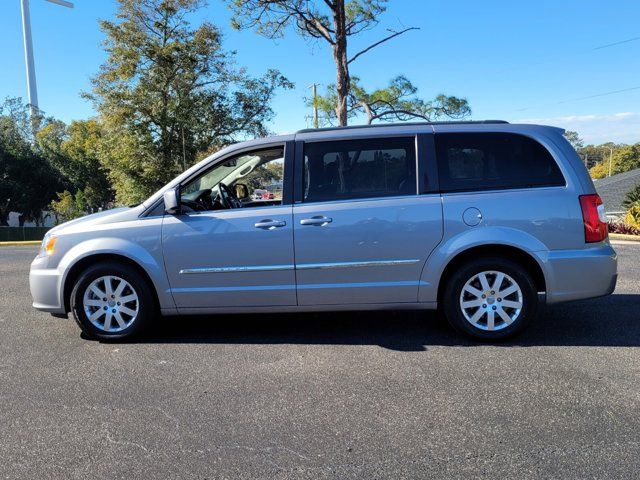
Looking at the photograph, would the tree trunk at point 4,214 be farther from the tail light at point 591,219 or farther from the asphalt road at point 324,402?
the tail light at point 591,219

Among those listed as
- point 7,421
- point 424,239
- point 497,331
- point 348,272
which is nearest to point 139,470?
point 7,421

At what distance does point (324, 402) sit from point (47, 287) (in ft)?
9.64

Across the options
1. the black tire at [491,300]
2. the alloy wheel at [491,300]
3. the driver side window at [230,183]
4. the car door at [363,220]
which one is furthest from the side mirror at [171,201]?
the alloy wheel at [491,300]

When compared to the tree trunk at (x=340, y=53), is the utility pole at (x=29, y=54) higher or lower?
higher

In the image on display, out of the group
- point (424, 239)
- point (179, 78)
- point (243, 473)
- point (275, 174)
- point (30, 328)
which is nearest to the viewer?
point (243, 473)

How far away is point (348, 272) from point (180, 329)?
75.2 inches

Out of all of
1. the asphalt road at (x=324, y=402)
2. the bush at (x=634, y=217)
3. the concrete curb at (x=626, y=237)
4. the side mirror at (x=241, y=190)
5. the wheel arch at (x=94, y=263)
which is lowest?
the asphalt road at (x=324, y=402)

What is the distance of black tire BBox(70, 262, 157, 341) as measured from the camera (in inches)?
187

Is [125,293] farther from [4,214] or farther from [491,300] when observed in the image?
[4,214]

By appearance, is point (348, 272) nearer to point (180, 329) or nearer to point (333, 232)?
point (333, 232)

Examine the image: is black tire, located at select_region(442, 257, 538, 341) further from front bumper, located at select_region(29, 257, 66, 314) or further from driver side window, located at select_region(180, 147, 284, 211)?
front bumper, located at select_region(29, 257, 66, 314)

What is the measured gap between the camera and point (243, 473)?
2719mm

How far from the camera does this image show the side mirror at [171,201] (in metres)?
4.62

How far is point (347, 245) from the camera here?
4543 millimetres
